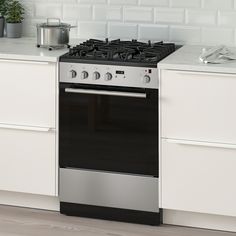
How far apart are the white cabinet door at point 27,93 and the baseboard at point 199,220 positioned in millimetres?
891

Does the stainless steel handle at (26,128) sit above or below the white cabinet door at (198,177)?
above

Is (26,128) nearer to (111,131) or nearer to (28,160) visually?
(28,160)

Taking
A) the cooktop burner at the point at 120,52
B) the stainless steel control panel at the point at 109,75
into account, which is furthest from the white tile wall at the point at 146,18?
the stainless steel control panel at the point at 109,75

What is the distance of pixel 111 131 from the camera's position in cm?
473

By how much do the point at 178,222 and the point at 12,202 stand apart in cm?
109

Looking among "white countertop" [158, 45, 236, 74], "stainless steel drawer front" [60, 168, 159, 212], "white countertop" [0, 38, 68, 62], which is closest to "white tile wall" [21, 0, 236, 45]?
"white countertop" [0, 38, 68, 62]

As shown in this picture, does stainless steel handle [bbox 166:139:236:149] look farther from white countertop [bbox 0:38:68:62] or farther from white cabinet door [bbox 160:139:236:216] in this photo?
white countertop [bbox 0:38:68:62]

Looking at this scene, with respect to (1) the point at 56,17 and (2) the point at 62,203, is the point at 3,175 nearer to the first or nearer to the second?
(2) the point at 62,203

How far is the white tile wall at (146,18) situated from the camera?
16.8 feet

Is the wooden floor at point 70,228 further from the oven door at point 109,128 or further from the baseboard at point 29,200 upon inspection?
the oven door at point 109,128

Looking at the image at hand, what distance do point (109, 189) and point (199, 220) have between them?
56 centimetres

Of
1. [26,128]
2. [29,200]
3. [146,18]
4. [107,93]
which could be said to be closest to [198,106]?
[107,93]

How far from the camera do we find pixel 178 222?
15.8 ft

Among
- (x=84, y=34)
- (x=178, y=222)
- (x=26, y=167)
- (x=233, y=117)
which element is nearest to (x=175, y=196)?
(x=178, y=222)
